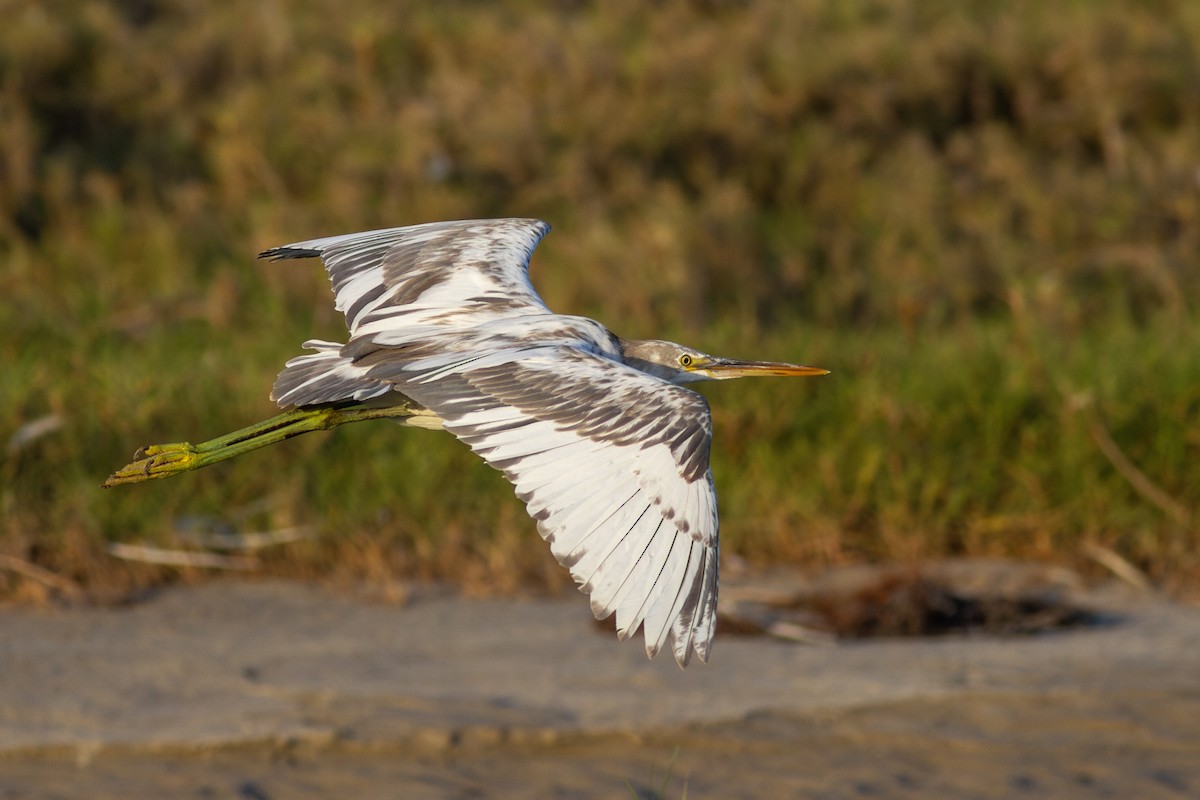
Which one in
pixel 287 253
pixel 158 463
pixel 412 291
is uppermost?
pixel 287 253

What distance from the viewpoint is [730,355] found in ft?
23.1

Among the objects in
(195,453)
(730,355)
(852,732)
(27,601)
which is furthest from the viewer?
(730,355)

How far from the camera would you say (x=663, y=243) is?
323 inches

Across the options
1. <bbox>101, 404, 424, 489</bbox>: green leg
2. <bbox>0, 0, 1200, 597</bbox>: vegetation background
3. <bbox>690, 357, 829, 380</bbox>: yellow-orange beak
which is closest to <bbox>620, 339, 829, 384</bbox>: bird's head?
<bbox>690, 357, 829, 380</bbox>: yellow-orange beak

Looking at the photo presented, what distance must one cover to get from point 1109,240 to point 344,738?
18.3 feet

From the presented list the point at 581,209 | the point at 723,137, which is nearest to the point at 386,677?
the point at 581,209

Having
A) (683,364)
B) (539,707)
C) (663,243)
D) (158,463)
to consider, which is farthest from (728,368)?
(663,243)

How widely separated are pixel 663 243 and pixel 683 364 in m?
3.52

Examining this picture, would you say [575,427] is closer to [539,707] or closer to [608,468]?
[608,468]

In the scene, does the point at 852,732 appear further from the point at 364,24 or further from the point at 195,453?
the point at 364,24

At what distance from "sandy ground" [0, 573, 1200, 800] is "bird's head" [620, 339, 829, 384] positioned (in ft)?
3.15

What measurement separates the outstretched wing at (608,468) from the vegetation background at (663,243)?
223 cm

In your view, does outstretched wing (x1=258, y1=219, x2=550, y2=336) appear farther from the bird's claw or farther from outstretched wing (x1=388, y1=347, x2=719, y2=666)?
outstretched wing (x1=388, y1=347, x2=719, y2=666)

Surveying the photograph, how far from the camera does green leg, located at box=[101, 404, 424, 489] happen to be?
437cm
